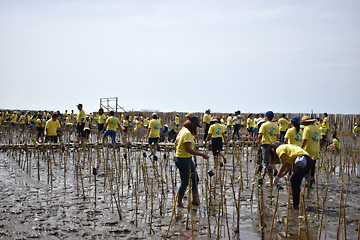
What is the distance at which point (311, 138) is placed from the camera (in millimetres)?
7508

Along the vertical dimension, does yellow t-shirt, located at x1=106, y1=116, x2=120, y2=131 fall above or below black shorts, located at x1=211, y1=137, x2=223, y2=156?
above

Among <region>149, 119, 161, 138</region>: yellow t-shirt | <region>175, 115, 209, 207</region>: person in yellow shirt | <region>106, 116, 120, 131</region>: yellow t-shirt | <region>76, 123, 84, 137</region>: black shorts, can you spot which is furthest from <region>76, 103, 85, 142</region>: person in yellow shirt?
<region>175, 115, 209, 207</region>: person in yellow shirt

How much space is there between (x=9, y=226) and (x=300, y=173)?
503cm

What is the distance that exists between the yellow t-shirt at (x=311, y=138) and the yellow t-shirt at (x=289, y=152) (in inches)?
59.7

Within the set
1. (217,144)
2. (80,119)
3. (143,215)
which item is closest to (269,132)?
(217,144)

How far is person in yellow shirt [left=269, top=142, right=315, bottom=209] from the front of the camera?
19.2 feet

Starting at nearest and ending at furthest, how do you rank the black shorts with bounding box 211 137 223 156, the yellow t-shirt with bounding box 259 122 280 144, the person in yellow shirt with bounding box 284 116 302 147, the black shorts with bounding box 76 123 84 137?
the person in yellow shirt with bounding box 284 116 302 147 → the yellow t-shirt with bounding box 259 122 280 144 → the black shorts with bounding box 211 137 223 156 → the black shorts with bounding box 76 123 84 137

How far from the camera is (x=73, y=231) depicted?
5.20 m

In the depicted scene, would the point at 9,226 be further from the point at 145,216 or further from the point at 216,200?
the point at 216,200

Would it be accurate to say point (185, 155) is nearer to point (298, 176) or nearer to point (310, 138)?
point (298, 176)

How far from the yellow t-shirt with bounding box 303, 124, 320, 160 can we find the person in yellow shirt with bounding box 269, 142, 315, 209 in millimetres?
1504

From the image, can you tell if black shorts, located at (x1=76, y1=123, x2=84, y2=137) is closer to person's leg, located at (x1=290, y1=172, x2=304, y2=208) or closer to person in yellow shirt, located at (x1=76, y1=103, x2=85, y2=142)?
person in yellow shirt, located at (x1=76, y1=103, x2=85, y2=142)

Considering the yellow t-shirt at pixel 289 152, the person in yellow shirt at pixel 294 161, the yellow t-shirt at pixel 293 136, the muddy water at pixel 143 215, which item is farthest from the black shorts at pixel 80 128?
the yellow t-shirt at pixel 289 152

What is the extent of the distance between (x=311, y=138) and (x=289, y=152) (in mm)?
1757
